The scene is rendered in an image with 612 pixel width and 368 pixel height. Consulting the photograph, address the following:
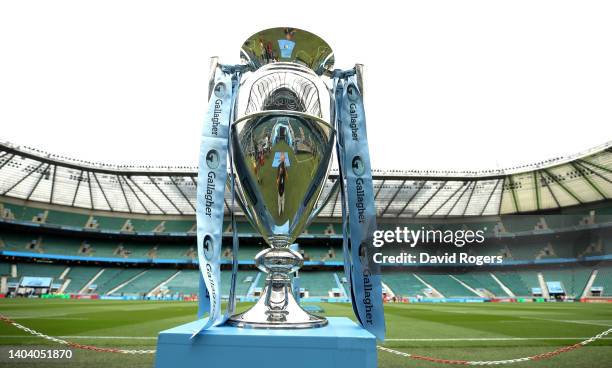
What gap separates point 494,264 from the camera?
37.1m

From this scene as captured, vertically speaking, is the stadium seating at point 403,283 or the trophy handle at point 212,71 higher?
the trophy handle at point 212,71

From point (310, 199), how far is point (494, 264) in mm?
40212

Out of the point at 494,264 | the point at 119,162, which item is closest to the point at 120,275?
the point at 119,162

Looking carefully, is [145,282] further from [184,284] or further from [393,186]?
[393,186]

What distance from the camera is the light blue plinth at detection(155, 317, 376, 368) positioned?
1.23 meters

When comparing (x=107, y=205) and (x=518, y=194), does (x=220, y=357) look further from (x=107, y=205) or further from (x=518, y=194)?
(x=107, y=205)

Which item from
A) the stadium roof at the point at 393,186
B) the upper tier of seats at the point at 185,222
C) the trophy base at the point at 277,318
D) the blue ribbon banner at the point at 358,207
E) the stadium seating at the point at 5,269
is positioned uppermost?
the stadium roof at the point at 393,186

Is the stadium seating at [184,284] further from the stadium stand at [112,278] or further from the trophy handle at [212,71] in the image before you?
the trophy handle at [212,71]

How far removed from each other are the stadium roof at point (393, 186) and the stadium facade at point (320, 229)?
0.11 m

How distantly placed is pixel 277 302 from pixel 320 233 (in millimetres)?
38620

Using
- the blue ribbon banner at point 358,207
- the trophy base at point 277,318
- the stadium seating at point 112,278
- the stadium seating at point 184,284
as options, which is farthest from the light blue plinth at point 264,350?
the stadium seating at point 112,278

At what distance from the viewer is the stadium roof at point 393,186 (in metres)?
31.3

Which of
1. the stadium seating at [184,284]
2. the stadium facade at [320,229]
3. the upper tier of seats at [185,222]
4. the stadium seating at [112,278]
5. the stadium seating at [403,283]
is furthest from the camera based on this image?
the upper tier of seats at [185,222]

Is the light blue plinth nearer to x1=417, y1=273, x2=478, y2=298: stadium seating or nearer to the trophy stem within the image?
the trophy stem
